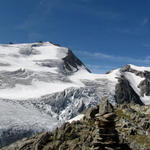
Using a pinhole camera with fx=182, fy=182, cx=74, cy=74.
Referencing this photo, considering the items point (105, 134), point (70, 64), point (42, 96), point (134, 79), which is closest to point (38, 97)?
point (42, 96)

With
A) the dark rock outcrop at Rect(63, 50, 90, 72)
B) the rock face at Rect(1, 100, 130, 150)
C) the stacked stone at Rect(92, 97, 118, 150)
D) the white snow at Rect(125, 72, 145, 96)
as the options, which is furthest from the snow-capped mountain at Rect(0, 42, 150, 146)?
the stacked stone at Rect(92, 97, 118, 150)

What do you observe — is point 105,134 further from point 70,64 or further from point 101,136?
point 70,64

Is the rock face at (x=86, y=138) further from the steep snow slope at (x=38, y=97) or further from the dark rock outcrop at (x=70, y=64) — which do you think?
the dark rock outcrop at (x=70, y=64)

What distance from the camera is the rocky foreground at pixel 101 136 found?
19.4m

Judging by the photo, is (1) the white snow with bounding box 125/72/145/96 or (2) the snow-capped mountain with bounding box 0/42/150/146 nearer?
(2) the snow-capped mountain with bounding box 0/42/150/146

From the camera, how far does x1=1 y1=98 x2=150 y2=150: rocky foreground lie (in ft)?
63.7

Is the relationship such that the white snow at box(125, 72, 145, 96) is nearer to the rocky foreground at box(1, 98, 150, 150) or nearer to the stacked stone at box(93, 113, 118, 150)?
the rocky foreground at box(1, 98, 150, 150)

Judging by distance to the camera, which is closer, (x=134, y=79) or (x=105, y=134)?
(x=105, y=134)

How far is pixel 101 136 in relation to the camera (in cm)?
1923

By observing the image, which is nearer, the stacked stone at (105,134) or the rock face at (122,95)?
the stacked stone at (105,134)

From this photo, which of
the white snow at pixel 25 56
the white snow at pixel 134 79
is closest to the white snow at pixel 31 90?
the white snow at pixel 25 56

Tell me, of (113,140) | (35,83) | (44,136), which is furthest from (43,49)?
(113,140)

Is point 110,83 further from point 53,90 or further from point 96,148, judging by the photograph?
point 96,148

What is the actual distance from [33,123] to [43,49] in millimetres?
139389
